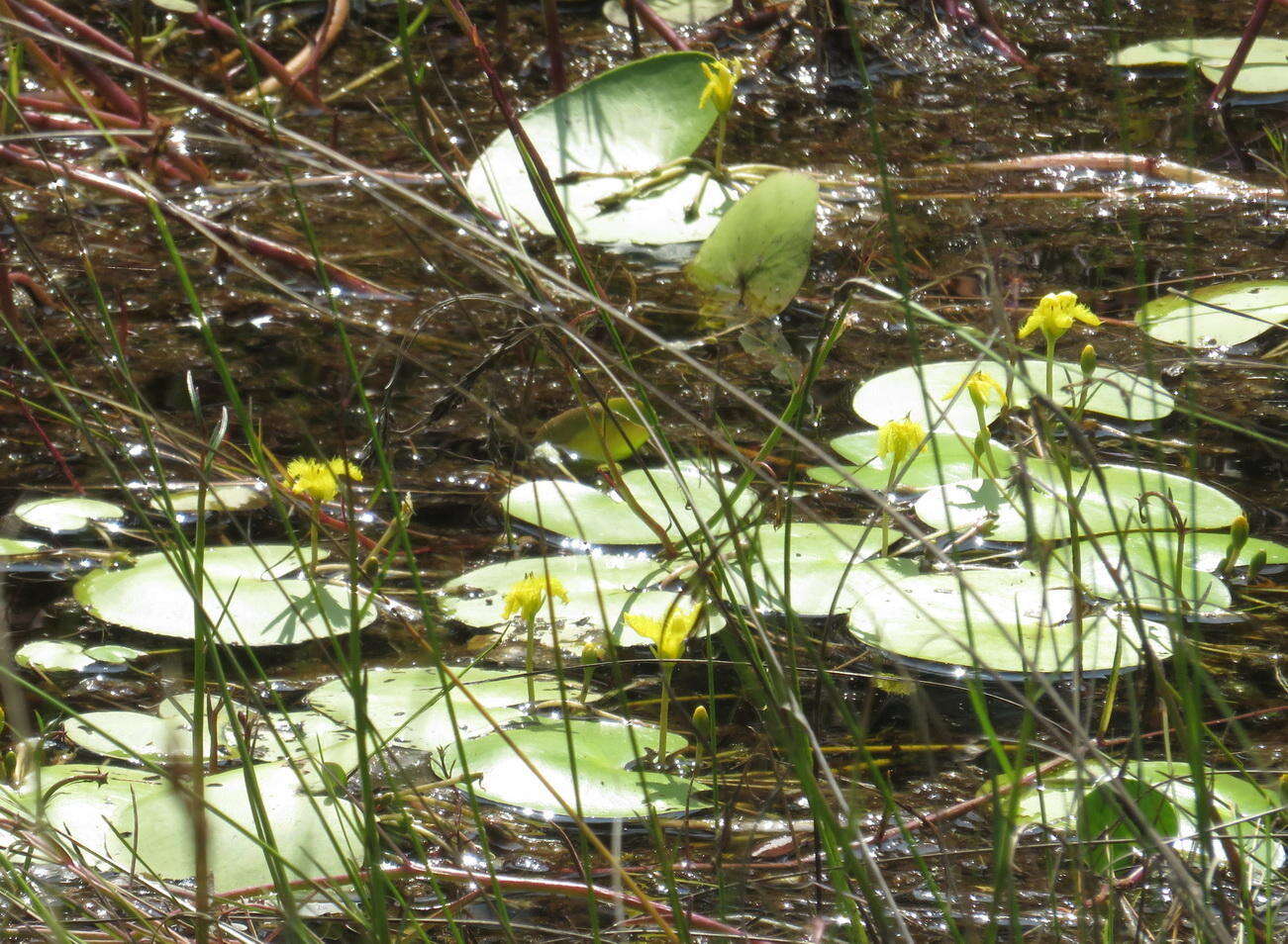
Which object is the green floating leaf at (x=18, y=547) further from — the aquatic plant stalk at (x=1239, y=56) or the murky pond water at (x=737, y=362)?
the aquatic plant stalk at (x=1239, y=56)

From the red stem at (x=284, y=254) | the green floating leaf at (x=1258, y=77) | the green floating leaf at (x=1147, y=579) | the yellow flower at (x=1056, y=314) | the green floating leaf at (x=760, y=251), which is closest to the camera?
the green floating leaf at (x=1147, y=579)

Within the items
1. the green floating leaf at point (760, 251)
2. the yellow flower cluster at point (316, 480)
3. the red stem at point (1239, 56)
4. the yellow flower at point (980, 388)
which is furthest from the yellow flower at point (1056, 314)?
the red stem at point (1239, 56)

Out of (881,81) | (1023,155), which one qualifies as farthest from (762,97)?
(1023,155)

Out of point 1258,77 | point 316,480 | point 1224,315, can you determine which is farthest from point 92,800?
point 1258,77

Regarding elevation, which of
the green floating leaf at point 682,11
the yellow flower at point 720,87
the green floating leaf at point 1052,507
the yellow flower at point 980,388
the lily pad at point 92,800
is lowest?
the lily pad at point 92,800

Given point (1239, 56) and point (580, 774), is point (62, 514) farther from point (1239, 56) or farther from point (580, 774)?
point (1239, 56)

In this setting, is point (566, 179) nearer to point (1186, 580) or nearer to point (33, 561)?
point (33, 561)
